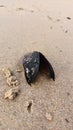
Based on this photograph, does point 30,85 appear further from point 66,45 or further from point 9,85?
point 66,45

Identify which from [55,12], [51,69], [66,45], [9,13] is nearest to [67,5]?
[55,12]

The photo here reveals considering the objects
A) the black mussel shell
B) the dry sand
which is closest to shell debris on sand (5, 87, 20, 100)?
the dry sand

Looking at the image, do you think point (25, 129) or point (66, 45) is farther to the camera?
point (66, 45)

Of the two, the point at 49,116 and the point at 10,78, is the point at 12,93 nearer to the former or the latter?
the point at 10,78

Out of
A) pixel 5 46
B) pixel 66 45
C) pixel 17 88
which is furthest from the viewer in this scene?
pixel 66 45

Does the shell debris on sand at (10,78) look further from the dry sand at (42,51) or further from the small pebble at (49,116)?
the small pebble at (49,116)

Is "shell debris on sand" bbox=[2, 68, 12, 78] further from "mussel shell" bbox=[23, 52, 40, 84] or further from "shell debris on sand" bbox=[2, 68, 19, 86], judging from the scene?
"mussel shell" bbox=[23, 52, 40, 84]

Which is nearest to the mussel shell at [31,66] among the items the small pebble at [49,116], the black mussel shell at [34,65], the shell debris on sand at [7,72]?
the black mussel shell at [34,65]
